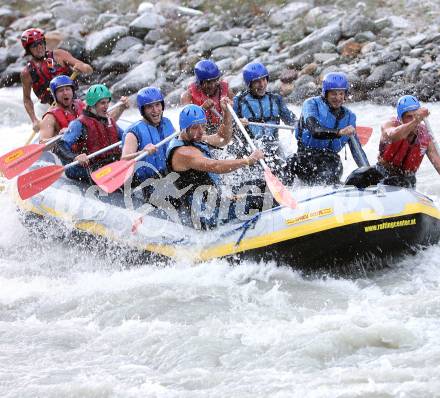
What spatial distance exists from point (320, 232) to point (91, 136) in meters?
3.09

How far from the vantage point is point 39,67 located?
11070mm

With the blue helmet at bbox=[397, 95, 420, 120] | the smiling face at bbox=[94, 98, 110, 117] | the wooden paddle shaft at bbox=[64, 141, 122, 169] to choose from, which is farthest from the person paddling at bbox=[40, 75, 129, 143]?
the blue helmet at bbox=[397, 95, 420, 120]

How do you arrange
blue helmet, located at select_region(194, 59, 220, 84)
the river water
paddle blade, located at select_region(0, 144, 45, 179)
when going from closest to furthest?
the river water < paddle blade, located at select_region(0, 144, 45, 179) < blue helmet, located at select_region(194, 59, 220, 84)

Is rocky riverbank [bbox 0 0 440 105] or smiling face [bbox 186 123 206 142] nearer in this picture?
smiling face [bbox 186 123 206 142]

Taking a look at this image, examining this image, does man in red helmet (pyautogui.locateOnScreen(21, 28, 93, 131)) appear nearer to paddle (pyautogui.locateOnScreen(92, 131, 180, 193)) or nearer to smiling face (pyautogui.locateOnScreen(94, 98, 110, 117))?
smiling face (pyautogui.locateOnScreen(94, 98, 110, 117))

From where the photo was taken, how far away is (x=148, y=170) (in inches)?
331

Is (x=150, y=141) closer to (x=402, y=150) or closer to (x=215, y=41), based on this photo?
(x=402, y=150)

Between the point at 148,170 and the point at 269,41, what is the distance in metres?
9.36

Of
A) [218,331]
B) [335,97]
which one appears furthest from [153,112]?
[218,331]

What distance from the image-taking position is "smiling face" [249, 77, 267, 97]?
931 cm

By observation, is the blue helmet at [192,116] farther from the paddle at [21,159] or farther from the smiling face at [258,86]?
the paddle at [21,159]

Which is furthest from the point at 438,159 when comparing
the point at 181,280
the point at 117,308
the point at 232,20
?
the point at 232,20

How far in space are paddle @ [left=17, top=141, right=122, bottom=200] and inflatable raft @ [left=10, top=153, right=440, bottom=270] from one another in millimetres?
1274

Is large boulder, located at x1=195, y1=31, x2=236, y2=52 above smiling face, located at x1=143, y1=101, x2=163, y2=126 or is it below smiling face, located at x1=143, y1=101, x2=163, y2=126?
below
